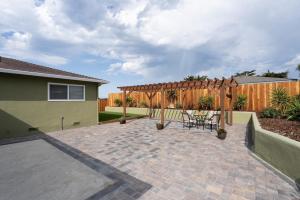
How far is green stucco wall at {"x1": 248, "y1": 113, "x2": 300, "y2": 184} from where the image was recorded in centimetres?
294

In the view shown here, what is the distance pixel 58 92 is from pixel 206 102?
32.4 feet

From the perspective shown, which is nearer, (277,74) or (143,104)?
(143,104)

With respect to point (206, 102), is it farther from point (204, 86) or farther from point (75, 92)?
point (75, 92)

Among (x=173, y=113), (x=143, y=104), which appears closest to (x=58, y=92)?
(x=173, y=113)

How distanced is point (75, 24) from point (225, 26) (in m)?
8.96

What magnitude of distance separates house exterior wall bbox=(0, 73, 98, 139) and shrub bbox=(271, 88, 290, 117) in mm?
10987

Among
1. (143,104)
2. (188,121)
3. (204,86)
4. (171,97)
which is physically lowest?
(188,121)

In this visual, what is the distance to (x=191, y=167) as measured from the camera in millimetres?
3822

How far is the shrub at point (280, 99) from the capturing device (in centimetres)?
898

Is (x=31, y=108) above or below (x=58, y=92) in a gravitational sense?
below

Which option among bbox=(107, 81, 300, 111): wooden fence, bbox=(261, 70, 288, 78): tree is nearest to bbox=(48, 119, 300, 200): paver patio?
bbox=(107, 81, 300, 111): wooden fence

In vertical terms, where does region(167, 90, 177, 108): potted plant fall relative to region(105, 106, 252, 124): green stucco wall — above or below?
above

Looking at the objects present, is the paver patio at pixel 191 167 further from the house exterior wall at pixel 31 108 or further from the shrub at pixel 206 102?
the shrub at pixel 206 102

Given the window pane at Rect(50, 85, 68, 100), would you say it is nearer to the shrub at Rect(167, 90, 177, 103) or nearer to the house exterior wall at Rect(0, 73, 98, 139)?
the house exterior wall at Rect(0, 73, 98, 139)
